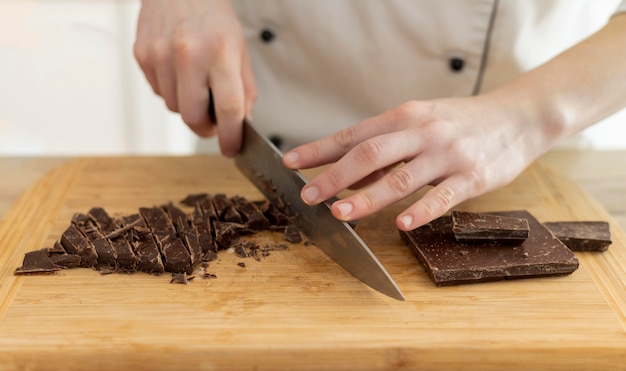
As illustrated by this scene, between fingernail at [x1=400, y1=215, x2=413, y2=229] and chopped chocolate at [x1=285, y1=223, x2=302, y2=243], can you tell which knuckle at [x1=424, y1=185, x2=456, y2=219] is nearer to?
fingernail at [x1=400, y1=215, x2=413, y2=229]

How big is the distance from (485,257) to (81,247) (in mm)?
1394

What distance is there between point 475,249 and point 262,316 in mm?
791

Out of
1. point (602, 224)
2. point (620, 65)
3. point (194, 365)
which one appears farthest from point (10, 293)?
point (620, 65)

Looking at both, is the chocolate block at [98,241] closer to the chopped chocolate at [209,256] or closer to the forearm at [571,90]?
the chopped chocolate at [209,256]

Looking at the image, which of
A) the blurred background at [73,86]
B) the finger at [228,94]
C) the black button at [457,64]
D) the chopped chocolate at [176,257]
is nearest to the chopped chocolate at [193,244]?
the chopped chocolate at [176,257]

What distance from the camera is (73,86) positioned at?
250 inches

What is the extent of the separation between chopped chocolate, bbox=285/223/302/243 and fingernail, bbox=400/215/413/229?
17.4 inches

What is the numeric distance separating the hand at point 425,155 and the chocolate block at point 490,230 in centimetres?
8

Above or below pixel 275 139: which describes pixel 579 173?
below

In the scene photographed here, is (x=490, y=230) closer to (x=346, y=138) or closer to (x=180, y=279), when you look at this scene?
(x=346, y=138)

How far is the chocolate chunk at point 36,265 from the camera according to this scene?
2.41 m

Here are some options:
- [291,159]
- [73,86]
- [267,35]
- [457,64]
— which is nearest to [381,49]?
[457,64]

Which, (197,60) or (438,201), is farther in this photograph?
(197,60)

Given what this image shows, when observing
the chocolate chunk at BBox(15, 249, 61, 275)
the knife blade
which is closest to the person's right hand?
the knife blade
